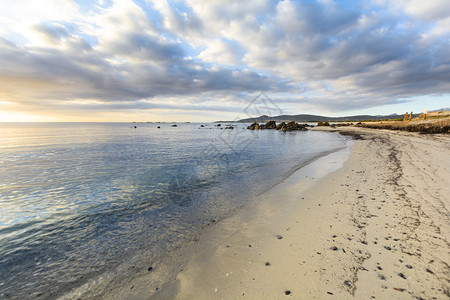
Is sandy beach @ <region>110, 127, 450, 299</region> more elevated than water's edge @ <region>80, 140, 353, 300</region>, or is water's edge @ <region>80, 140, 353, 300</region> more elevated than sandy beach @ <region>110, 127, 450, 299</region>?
sandy beach @ <region>110, 127, 450, 299</region>

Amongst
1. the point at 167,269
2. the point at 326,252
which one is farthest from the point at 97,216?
the point at 326,252

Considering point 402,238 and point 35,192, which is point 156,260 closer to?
point 402,238

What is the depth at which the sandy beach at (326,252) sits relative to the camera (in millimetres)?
3403

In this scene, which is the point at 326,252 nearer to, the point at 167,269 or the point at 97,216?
the point at 167,269

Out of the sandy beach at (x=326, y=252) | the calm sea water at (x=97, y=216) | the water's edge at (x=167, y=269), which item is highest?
the sandy beach at (x=326, y=252)

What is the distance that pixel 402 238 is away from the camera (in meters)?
4.64

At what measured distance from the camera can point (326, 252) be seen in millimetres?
4391

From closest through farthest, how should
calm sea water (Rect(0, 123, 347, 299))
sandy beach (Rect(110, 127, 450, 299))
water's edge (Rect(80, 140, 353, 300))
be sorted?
sandy beach (Rect(110, 127, 450, 299)) < water's edge (Rect(80, 140, 353, 300)) < calm sea water (Rect(0, 123, 347, 299))

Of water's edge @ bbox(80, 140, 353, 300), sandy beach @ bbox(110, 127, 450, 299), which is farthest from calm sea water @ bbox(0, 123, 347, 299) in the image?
sandy beach @ bbox(110, 127, 450, 299)

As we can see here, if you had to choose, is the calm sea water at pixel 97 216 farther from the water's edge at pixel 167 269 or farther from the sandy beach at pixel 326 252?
the sandy beach at pixel 326 252

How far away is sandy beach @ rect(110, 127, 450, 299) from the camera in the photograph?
3403mm

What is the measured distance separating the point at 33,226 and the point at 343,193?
12857 millimetres

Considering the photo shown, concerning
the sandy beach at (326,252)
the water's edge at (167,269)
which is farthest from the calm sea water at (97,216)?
the sandy beach at (326,252)

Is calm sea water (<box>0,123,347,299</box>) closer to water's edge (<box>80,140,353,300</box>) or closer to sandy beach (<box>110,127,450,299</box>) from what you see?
water's edge (<box>80,140,353,300</box>)
